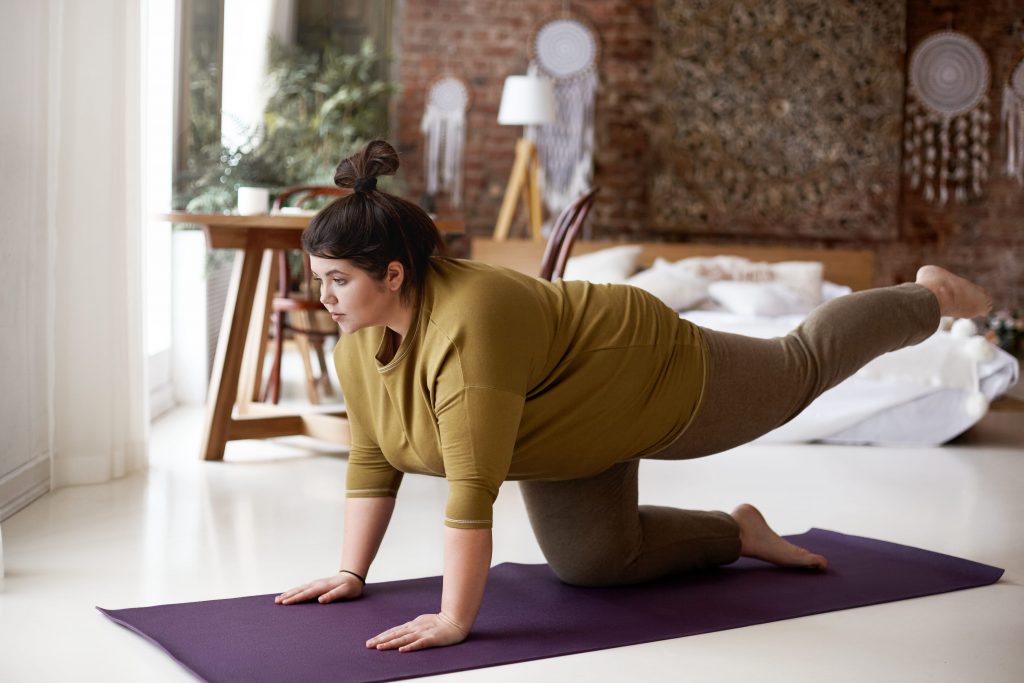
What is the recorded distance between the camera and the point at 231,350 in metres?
3.60

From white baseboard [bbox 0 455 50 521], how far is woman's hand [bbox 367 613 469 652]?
1.33 m

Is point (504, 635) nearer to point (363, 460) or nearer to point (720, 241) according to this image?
point (363, 460)

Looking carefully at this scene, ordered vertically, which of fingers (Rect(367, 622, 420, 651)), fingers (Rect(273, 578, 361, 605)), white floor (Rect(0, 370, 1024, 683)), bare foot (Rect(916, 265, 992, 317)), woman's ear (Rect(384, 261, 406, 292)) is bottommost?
Answer: white floor (Rect(0, 370, 1024, 683))

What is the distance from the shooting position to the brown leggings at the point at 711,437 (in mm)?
2207

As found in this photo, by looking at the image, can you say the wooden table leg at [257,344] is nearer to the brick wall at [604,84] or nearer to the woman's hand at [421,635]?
the woman's hand at [421,635]

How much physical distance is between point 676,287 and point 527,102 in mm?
1775

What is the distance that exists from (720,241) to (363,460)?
5.45 meters

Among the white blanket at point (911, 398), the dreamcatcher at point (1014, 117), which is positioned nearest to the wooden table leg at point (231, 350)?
the white blanket at point (911, 398)

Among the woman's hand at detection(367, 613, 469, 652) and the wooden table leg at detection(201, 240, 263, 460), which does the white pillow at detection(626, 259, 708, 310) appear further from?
the woman's hand at detection(367, 613, 469, 652)

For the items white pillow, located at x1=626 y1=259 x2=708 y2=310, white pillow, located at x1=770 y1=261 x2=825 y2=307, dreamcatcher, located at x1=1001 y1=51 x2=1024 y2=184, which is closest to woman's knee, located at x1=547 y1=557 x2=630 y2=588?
white pillow, located at x1=626 y1=259 x2=708 y2=310

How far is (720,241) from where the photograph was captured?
23.9 ft

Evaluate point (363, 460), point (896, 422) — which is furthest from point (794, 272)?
point (363, 460)

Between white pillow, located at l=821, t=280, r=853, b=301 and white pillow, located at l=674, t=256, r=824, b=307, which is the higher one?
white pillow, located at l=674, t=256, r=824, b=307

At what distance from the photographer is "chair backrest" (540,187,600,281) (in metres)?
3.77
